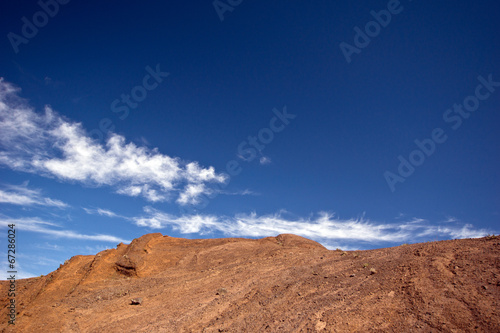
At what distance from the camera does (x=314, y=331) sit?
388 inches

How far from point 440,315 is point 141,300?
45.5ft

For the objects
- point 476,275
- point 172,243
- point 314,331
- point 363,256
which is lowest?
point 314,331

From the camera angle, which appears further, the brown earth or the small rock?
the small rock

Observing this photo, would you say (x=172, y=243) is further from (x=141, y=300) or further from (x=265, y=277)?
(x=265, y=277)

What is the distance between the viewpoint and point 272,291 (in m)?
13.9

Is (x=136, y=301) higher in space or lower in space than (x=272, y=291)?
higher

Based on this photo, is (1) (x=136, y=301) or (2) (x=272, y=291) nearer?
(2) (x=272, y=291)

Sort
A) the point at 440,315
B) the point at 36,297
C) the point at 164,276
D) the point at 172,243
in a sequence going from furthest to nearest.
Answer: the point at 172,243, the point at 164,276, the point at 36,297, the point at 440,315

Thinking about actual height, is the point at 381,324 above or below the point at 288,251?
below

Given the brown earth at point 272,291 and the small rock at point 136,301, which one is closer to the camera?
the brown earth at point 272,291

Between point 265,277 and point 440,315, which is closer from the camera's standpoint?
point 440,315

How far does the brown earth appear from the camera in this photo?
9875 millimetres

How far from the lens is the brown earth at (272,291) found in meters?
9.88

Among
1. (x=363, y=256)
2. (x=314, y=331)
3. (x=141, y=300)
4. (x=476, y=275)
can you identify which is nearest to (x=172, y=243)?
(x=141, y=300)
